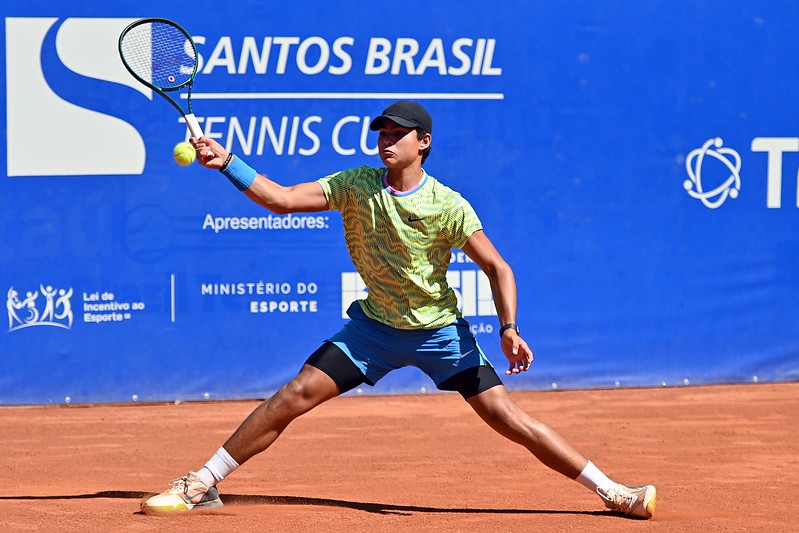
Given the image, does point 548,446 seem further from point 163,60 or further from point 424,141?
point 163,60

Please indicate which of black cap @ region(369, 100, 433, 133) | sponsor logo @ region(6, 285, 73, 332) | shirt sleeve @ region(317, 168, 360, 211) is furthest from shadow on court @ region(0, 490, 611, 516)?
sponsor logo @ region(6, 285, 73, 332)

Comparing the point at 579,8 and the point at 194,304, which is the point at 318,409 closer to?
the point at 194,304

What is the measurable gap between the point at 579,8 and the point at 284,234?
2.34 m

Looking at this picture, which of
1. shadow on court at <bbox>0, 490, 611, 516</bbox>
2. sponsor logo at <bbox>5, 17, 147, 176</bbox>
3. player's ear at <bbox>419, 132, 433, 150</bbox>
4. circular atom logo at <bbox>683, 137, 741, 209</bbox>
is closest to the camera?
player's ear at <bbox>419, 132, 433, 150</bbox>

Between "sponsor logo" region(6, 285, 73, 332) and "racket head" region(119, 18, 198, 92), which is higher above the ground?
"racket head" region(119, 18, 198, 92)

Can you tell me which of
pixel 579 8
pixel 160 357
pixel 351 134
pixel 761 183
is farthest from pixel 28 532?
pixel 761 183

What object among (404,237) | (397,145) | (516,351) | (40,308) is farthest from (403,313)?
(40,308)

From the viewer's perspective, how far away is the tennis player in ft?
15.0

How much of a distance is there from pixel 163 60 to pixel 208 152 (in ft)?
3.16

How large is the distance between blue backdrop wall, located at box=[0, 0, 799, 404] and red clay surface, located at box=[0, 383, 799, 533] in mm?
342

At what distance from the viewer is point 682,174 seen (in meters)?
7.88

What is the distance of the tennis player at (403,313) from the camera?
4.57 meters

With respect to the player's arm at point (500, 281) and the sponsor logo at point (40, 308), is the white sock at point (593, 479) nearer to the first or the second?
the player's arm at point (500, 281)

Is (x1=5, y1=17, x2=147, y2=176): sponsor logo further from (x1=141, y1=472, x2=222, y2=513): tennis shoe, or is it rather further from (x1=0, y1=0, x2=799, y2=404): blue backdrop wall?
(x1=141, y1=472, x2=222, y2=513): tennis shoe
